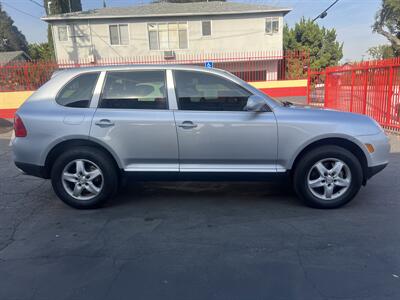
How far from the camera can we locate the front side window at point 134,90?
4129 mm

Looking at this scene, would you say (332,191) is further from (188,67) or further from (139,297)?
(139,297)

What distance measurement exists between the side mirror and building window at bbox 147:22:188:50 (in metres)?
21.9

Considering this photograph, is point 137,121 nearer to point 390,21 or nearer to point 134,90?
point 134,90

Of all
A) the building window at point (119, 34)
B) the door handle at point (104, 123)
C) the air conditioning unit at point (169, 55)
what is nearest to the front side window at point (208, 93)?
the door handle at point (104, 123)

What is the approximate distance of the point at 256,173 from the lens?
13.5 feet

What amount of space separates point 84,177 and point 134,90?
1219mm

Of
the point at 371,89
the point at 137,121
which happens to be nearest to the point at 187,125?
the point at 137,121

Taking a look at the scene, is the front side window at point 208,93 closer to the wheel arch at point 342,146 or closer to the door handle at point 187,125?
the door handle at point 187,125

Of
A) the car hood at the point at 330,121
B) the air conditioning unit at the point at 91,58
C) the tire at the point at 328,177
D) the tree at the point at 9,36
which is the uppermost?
the tree at the point at 9,36

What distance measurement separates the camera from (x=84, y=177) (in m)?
4.18

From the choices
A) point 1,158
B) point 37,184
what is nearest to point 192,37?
point 1,158

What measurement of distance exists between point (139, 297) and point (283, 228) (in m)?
1.76

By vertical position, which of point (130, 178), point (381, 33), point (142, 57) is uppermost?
point (381, 33)

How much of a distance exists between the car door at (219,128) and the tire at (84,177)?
0.90 metres
